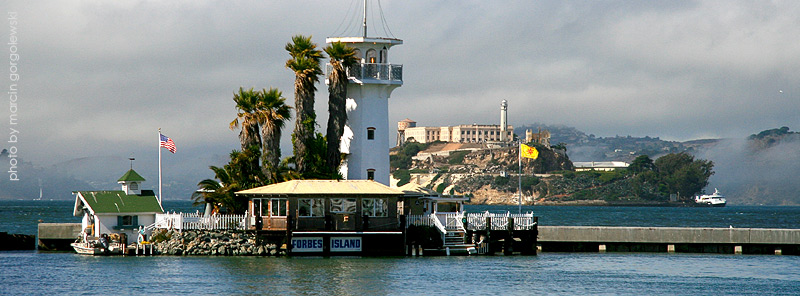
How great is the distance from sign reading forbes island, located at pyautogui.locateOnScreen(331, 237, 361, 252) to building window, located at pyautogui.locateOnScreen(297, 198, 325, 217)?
153 centimetres

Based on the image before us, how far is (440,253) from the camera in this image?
2062 inches

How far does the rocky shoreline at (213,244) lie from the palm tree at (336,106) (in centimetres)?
897

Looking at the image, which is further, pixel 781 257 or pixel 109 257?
pixel 781 257

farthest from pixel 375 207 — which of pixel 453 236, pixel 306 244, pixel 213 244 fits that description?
pixel 213 244

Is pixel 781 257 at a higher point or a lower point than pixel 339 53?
lower

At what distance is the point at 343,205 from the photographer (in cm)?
4972

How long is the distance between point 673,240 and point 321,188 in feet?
66.5

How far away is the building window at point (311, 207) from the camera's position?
49375 mm

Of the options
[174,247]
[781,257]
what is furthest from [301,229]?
[781,257]

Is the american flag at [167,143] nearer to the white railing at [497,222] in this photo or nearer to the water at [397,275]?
the water at [397,275]

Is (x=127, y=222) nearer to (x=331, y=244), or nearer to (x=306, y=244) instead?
(x=306, y=244)

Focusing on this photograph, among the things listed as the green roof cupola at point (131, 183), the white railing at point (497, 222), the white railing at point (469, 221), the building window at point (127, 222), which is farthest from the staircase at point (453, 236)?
the green roof cupola at point (131, 183)

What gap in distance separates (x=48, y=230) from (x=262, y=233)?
49.3ft

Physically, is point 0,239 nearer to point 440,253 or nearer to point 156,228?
point 156,228
